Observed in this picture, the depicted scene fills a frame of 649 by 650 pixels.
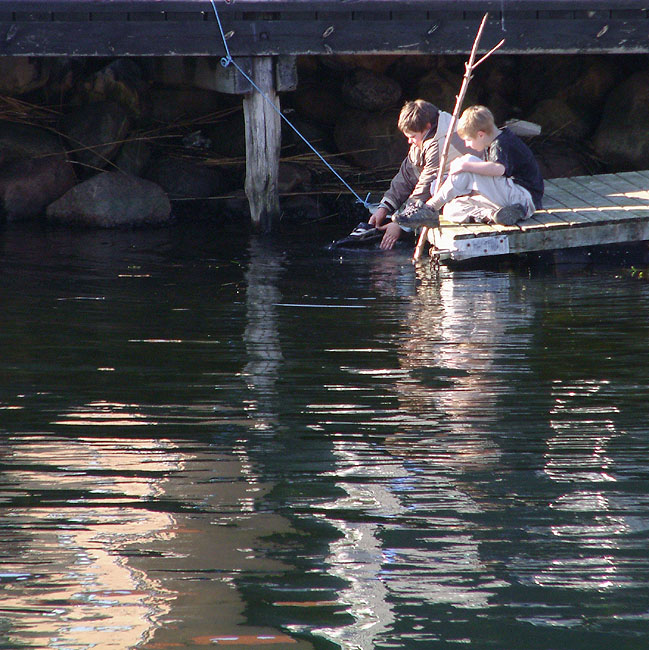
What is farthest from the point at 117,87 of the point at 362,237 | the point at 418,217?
the point at 418,217

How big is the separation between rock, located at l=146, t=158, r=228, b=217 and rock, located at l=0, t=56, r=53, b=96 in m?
1.42

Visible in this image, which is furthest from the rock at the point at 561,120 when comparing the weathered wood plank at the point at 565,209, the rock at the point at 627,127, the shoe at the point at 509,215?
the shoe at the point at 509,215

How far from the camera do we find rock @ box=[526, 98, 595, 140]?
10875 millimetres

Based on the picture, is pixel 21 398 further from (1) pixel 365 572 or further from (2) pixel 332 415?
(1) pixel 365 572

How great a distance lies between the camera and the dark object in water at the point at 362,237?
8.47 metres

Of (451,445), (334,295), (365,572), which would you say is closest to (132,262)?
(334,295)

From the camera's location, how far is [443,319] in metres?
6.11

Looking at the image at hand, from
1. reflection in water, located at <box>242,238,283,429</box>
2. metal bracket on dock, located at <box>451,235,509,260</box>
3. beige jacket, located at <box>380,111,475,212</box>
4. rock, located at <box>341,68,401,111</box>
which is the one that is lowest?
reflection in water, located at <box>242,238,283,429</box>

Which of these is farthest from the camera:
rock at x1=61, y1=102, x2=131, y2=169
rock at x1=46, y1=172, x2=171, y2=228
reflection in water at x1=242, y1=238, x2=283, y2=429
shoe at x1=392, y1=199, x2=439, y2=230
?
rock at x1=61, y1=102, x2=131, y2=169

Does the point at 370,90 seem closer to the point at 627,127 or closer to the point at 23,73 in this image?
the point at 627,127

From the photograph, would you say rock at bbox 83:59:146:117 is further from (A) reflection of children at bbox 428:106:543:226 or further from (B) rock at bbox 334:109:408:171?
(A) reflection of children at bbox 428:106:543:226

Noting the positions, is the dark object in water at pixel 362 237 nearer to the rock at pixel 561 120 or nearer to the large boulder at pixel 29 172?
the large boulder at pixel 29 172

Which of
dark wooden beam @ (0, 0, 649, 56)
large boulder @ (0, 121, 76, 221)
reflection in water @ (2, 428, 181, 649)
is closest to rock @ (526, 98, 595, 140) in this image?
dark wooden beam @ (0, 0, 649, 56)

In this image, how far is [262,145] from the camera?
916 cm
